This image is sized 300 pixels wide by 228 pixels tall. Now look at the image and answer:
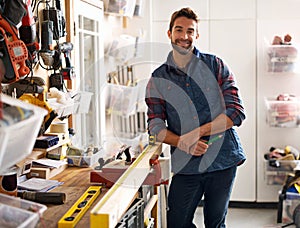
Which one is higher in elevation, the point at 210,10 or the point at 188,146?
the point at 210,10

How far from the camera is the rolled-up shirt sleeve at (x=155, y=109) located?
2.48 metres

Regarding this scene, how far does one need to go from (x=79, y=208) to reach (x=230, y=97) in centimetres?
107

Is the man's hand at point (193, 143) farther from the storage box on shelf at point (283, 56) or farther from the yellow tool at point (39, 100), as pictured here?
the storage box on shelf at point (283, 56)

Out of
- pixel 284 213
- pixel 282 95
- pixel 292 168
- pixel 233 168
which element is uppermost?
pixel 282 95

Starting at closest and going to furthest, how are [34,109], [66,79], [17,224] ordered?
[34,109]
[17,224]
[66,79]

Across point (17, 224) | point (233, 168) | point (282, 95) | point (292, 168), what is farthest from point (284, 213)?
point (17, 224)

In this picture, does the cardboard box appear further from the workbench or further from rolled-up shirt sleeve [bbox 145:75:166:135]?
rolled-up shirt sleeve [bbox 145:75:166:135]

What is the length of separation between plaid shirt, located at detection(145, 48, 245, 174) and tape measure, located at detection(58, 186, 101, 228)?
59 cm

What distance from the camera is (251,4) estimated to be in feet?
13.1

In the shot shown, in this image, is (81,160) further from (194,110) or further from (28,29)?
(28,29)

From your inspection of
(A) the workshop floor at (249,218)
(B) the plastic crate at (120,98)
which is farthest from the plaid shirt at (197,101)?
(A) the workshop floor at (249,218)

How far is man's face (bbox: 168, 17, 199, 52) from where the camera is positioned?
251cm

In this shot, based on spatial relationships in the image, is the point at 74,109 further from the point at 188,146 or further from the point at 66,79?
the point at 188,146

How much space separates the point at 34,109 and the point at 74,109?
1.24m
